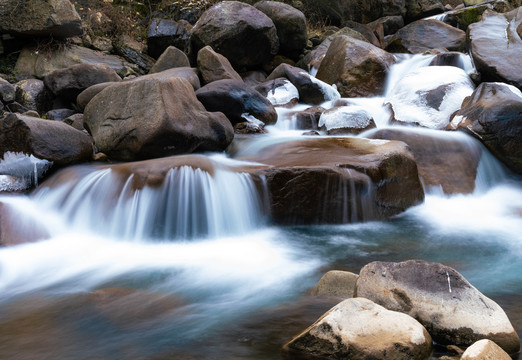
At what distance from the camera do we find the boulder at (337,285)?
10.5 ft

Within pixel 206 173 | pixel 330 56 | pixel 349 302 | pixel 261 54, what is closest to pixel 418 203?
pixel 206 173

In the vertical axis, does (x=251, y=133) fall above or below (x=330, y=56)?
below

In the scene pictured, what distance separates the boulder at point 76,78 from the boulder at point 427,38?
795 cm

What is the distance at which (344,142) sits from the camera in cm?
652

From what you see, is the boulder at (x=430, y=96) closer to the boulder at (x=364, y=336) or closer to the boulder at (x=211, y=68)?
the boulder at (x=211, y=68)

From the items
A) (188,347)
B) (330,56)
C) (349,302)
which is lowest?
(188,347)

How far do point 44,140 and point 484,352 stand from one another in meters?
5.30

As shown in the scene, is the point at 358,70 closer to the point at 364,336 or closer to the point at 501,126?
the point at 501,126

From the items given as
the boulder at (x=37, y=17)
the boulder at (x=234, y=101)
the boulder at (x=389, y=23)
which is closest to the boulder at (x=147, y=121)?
the boulder at (x=234, y=101)

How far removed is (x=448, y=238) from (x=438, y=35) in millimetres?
9910

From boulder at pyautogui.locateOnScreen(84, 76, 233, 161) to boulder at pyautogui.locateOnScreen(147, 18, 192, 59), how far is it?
A: 22.2 ft

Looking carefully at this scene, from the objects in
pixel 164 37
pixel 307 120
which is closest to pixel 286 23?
pixel 164 37

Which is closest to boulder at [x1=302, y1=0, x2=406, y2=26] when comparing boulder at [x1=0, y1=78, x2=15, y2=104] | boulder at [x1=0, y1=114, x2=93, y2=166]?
boulder at [x1=0, y1=78, x2=15, y2=104]

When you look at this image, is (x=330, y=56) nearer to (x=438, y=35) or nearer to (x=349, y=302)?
(x=438, y=35)
